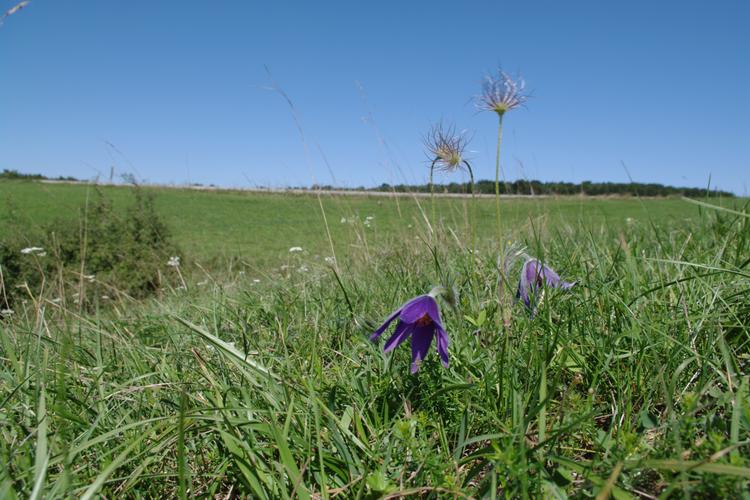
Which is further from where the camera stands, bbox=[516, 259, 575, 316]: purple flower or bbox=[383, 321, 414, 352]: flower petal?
bbox=[516, 259, 575, 316]: purple flower

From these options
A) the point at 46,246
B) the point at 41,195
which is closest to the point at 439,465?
the point at 46,246

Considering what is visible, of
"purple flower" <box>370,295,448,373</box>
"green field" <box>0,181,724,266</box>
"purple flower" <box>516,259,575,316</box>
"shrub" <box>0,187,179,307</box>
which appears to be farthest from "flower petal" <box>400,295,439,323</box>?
"shrub" <box>0,187,179,307</box>

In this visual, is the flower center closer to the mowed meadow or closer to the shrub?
the mowed meadow

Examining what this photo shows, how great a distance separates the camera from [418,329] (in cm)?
109

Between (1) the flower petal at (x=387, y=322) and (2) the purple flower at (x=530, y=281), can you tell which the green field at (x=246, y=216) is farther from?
(1) the flower petal at (x=387, y=322)

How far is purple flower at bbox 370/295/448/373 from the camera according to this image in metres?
1.02

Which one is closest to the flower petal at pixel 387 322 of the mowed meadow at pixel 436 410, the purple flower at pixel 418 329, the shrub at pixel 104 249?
the purple flower at pixel 418 329

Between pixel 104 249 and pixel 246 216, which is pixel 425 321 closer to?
pixel 104 249

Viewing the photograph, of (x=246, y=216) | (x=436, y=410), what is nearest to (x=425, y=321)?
(x=436, y=410)

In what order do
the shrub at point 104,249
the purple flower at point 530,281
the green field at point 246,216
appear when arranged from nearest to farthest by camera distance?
1. the purple flower at point 530,281
2. the shrub at point 104,249
3. the green field at point 246,216

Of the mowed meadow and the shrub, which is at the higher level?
the mowed meadow

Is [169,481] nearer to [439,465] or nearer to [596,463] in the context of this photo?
[439,465]

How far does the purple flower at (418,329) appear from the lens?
1024 mm

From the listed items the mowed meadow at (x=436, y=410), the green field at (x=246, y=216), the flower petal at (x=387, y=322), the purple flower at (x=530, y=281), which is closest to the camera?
the mowed meadow at (x=436, y=410)
